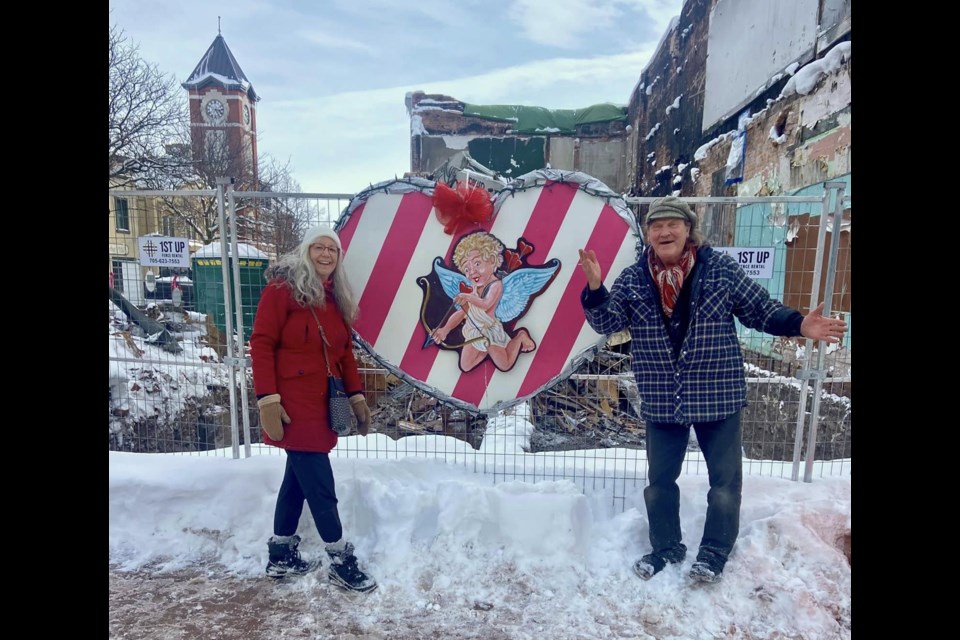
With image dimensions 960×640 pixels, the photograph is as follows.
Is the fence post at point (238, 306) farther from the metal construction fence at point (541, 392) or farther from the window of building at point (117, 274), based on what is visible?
the window of building at point (117, 274)

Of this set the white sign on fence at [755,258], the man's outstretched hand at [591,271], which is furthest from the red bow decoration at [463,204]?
the white sign on fence at [755,258]

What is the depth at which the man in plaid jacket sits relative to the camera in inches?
98.0

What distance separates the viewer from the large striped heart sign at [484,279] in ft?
9.72

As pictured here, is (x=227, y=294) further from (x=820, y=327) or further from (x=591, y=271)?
(x=820, y=327)

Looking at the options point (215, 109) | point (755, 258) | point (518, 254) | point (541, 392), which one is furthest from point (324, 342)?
point (215, 109)

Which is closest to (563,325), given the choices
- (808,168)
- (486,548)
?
(486,548)

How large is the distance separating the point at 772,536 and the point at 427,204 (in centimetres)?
267

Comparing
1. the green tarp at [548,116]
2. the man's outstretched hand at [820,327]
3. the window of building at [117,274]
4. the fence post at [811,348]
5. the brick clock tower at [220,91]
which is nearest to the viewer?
the man's outstretched hand at [820,327]

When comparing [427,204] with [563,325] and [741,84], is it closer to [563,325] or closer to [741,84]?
[563,325]

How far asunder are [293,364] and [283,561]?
1.11 metres

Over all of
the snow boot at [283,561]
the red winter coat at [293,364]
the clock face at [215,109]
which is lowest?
the snow boot at [283,561]

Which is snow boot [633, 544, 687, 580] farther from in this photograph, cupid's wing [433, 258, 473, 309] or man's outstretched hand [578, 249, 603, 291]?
cupid's wing [433, 258, 473, 309]

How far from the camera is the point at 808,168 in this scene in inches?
247

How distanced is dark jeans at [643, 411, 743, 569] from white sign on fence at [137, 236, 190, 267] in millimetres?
2984
